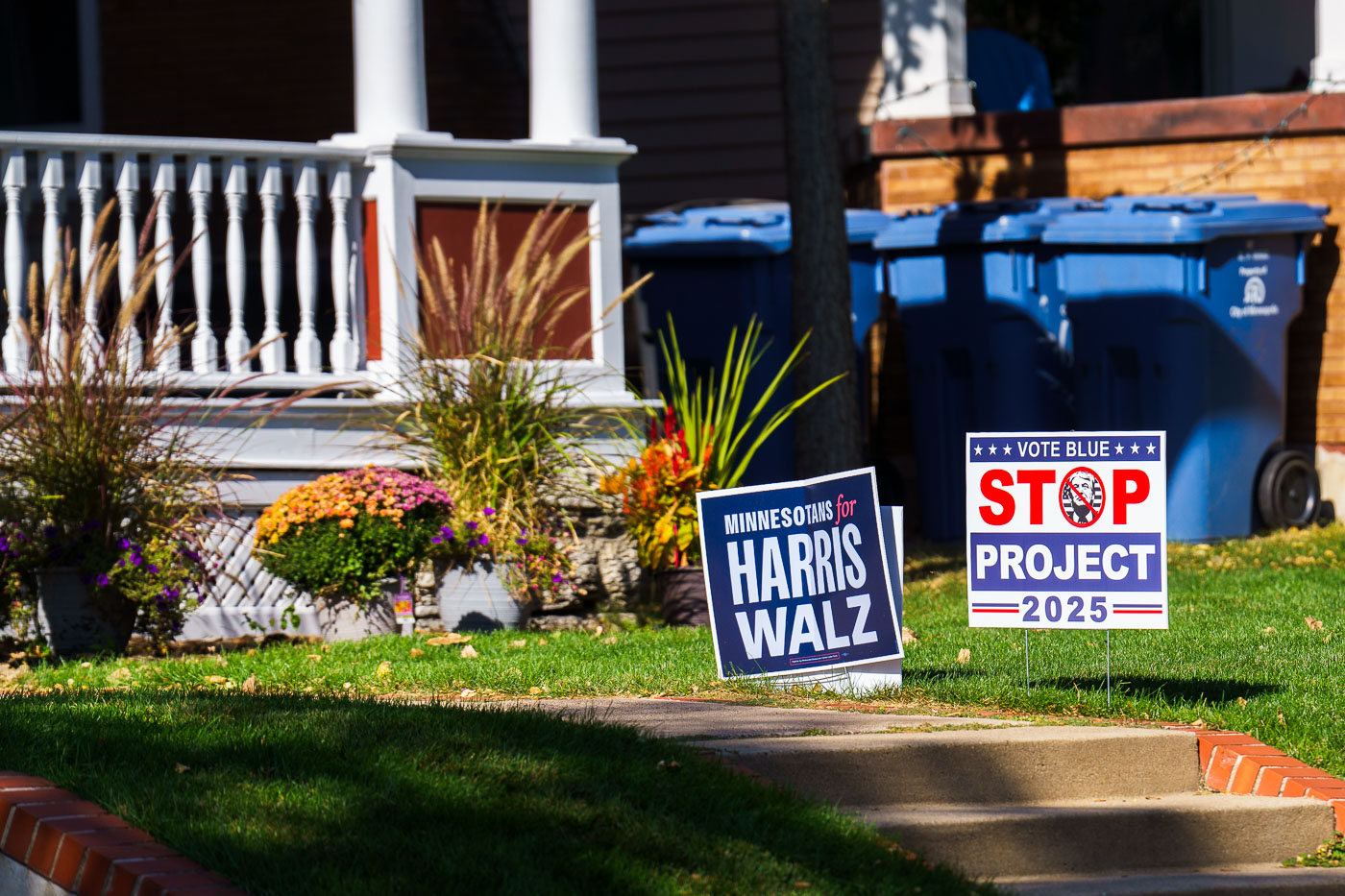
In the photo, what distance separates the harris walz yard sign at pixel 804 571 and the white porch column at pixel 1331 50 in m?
7.01

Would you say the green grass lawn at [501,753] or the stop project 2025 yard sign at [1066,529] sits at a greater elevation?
the stop project 2025 yard sign at [1066,529]

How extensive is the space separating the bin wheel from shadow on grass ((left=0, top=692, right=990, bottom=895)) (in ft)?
21.9

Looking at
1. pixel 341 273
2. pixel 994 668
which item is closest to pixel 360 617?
pixel 341 273

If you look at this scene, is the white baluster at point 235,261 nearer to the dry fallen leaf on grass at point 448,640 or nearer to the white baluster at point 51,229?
the white baluster at point 51,229

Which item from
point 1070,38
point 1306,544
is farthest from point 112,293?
point 1070,38

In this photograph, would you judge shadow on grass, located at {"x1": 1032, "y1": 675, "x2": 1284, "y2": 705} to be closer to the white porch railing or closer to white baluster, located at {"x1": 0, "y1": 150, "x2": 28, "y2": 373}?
the white porch railing

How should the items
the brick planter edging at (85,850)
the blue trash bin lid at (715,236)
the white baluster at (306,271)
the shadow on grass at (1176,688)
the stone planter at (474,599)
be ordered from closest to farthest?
the brick planter edging at (85,850) < the shadow on grass at (1176,688) < the stone planter at (474,599) < the white baluster at (306,271) < the blue trash bin lid at (715,236)

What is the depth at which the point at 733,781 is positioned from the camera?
4066 millimetres

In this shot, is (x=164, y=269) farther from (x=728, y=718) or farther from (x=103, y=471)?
(x=728, y=718)

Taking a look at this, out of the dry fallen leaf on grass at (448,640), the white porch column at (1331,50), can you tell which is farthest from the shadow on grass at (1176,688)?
the white porch column at (1331,50)

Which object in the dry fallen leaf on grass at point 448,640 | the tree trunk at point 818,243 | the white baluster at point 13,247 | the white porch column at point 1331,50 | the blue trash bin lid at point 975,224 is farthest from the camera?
the white porch column at point 1331,50

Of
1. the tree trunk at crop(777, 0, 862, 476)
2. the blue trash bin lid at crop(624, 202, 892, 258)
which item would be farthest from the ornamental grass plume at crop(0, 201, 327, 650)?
the blue trash bin lid at crop(624, 202, 892, 258)

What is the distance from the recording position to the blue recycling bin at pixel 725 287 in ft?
33.2

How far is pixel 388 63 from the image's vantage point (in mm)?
8148
